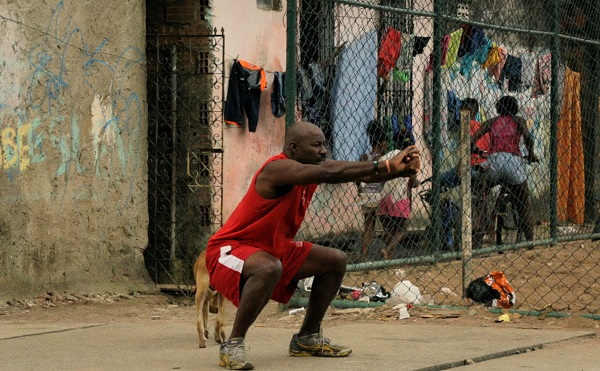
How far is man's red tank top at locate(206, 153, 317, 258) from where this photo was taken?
6.39 metres

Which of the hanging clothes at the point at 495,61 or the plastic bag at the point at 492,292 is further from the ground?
the hanging clothes at the point at 495,61

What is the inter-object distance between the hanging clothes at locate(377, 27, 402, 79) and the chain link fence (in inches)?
0.5

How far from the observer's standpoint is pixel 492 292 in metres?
8.91

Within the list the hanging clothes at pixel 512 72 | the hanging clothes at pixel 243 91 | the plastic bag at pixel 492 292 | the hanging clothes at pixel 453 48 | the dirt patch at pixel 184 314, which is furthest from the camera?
the hanging clothes at pixel 512 72

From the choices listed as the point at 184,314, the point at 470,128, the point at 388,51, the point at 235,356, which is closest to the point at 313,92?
the point at 388,51

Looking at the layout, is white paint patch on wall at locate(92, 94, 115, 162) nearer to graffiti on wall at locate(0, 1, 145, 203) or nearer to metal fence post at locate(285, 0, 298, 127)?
graffiti on wall at locate(0, 1, 145, 203)

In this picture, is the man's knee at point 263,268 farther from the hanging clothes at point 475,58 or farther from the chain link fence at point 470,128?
the hanging clothes at point 475,58

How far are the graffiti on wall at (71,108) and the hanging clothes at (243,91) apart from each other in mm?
1036

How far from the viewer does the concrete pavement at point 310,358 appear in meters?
6.44

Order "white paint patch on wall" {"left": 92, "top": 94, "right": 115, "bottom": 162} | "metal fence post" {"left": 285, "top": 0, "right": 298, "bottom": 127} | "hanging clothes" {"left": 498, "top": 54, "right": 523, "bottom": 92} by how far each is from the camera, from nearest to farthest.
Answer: "metal fence post" {"left": 285, "top": 0, "right": 298, "bottom": 127} < "white paint patch on wall" {"left": 92, "top": 94, "right": 115, "bottom": 162} < "hanging clothes" {"left": 498, "top": 54, "right": 523, "bottom": 92}

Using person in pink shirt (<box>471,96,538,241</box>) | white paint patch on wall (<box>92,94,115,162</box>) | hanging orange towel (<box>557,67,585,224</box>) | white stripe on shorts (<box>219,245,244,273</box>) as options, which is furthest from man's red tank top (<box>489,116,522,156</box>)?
white stripe on shorts (<box>219,245,244,273</box>)

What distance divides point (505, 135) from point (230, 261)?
6816 millimetres

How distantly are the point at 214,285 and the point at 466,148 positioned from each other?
332cm

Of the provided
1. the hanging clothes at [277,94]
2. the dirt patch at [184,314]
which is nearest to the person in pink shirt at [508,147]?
the hanging clothes at [277,94]
